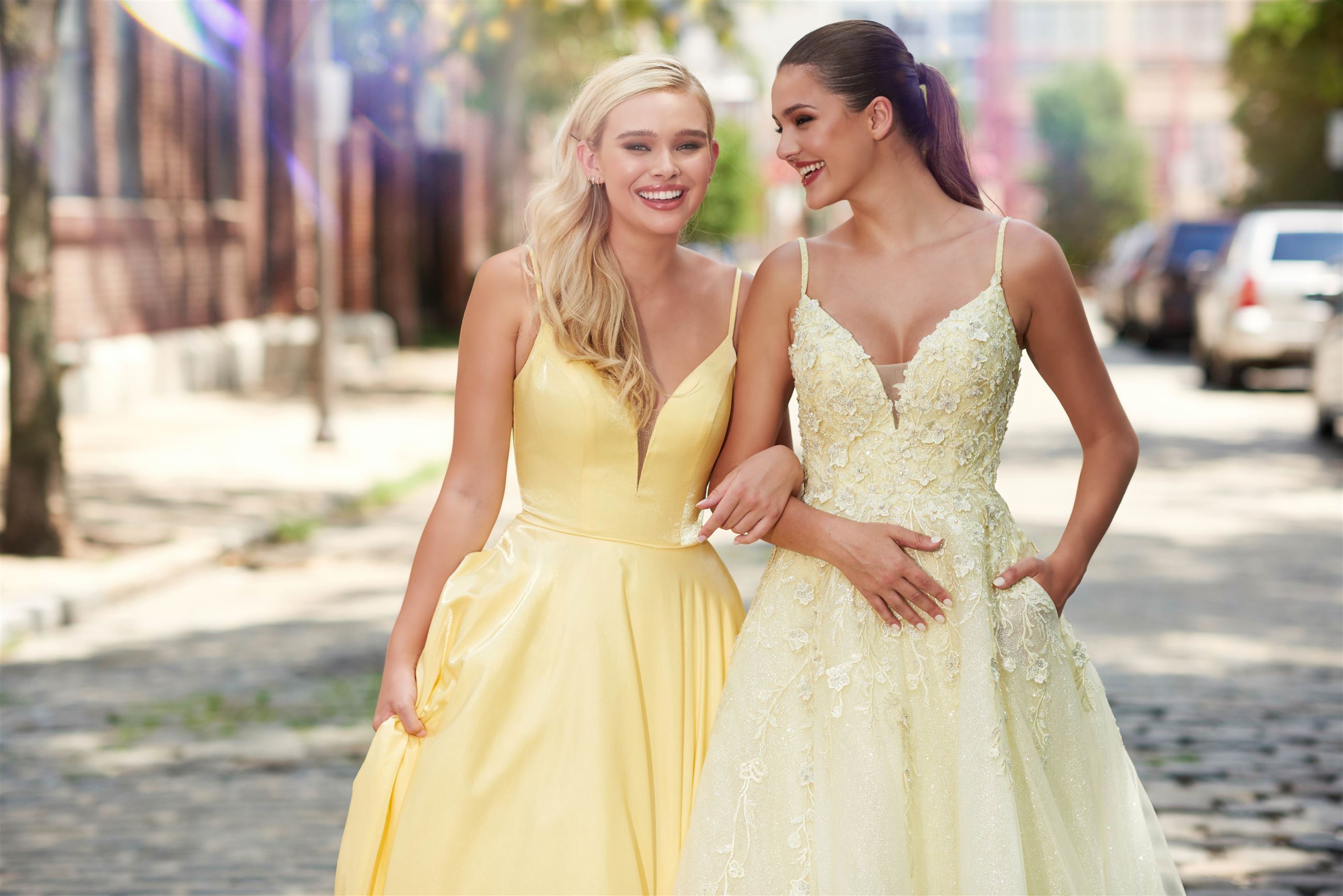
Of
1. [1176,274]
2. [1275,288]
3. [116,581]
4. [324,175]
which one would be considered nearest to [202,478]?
[116,581]

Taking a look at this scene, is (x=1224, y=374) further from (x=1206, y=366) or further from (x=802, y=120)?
(x=802, y=120)

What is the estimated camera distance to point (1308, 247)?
61.8 ft

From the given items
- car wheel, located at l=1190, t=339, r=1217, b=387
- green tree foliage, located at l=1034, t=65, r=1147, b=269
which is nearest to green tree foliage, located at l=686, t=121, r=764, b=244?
car wheel, located at l=1190, t=339, r=1217, b=387

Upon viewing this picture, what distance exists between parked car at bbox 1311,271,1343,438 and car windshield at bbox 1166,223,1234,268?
10.7 meters

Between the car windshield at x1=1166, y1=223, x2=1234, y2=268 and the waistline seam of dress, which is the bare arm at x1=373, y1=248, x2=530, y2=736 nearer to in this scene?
the waistline seam of dress

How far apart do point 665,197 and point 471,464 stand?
0.63 metres

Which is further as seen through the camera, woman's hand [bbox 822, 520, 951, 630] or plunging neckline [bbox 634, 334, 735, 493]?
plunging neckline [bbox 634, 334, 735, 493]

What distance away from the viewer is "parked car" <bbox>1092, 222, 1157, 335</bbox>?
29.0 m

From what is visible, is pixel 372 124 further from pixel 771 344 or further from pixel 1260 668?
pixel 771 344

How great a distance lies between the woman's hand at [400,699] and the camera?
3.13m

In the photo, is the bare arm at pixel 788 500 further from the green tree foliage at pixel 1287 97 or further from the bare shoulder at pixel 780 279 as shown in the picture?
the green tree foliage at pixel 1287 97

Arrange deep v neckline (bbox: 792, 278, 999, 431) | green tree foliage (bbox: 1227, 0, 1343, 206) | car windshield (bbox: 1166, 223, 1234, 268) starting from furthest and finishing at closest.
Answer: green tree foliage (bbox: 1227, 0, 1343, 206) < car windshield (bbox: 1166, 223, 1234, 268) < deep v neckline (bbox: 792, 278, 999, 431)

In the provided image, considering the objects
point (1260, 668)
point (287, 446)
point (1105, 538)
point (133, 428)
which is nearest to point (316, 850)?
point (1260, 668)

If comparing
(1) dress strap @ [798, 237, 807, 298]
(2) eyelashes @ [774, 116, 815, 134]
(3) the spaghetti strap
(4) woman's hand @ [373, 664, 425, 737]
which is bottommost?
(4) woman's hand @ [373, 664, 425, 737]
